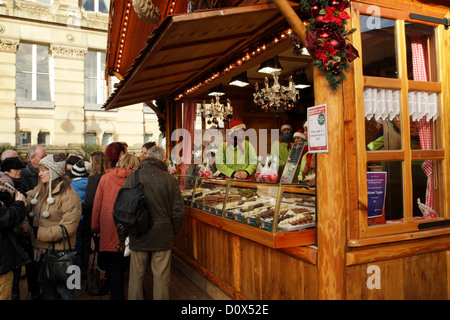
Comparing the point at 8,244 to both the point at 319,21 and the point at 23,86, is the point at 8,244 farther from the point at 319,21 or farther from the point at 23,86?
the point at 23,86

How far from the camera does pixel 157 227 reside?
3.71 meters

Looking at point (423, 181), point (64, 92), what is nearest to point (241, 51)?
point (423, 181)

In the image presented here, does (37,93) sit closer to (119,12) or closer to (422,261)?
(119,12)

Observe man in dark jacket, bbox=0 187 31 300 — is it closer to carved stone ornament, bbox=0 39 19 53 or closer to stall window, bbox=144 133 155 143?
stall window, bbox=144 133 155 143

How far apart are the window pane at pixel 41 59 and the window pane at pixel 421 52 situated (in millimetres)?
16939

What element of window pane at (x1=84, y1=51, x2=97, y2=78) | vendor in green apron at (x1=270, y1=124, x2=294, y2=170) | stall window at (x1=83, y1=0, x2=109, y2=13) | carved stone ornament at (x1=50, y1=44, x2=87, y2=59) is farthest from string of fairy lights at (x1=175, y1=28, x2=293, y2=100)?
stall window at (x1=83, y1=0, x2=109, y2=13)

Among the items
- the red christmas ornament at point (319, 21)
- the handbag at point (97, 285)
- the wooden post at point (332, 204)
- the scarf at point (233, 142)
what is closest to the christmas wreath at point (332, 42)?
the red christmas ornament at point (319, 21)

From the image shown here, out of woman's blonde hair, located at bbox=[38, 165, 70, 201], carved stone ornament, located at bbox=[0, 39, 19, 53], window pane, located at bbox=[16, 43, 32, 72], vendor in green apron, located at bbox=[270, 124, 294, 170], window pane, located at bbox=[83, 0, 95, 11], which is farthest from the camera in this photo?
window pane, located at bbox=[83, 0, 95, 11]

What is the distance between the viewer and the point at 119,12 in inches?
259

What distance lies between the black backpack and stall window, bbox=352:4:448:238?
2.24 m

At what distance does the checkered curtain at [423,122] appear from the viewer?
346 cm

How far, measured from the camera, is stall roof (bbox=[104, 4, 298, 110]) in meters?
3.41

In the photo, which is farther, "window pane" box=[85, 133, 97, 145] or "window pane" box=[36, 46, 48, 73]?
"window pane" box=[85, 133, 97, 145]

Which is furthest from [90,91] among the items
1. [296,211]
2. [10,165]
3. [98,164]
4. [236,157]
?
[296,211]
